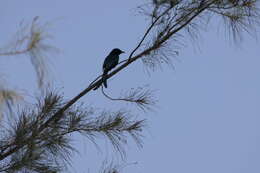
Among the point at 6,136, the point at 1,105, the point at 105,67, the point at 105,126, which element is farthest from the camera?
the point at 105,67

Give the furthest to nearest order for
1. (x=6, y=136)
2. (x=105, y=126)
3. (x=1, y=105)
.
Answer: (x=105, y=126) < (x=6, y=136) < (x=1, y=105)

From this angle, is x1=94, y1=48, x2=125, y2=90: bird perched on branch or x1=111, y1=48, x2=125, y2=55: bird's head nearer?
x1=94, y1=48, x2=125, y2=90: bird perched on branch

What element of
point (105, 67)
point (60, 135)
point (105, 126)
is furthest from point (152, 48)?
point (105, 67)

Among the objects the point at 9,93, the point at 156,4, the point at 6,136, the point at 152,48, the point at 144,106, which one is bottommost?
the point at 6,136

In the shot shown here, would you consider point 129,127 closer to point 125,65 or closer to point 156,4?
point 125,65

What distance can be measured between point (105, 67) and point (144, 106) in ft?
4.75

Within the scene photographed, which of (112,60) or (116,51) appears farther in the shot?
(116,51)

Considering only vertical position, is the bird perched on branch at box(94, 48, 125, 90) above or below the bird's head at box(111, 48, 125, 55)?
below

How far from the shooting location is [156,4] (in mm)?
2521

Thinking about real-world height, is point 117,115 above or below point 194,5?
below

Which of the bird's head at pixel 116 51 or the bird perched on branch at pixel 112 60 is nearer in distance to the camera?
the bird perched on branch at pixel 112 60

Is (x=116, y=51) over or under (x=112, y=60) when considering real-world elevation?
over

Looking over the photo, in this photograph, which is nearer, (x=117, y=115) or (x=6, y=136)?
(x=6, y=136)

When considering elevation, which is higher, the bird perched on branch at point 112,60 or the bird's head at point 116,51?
the bird's head at point 116,51
